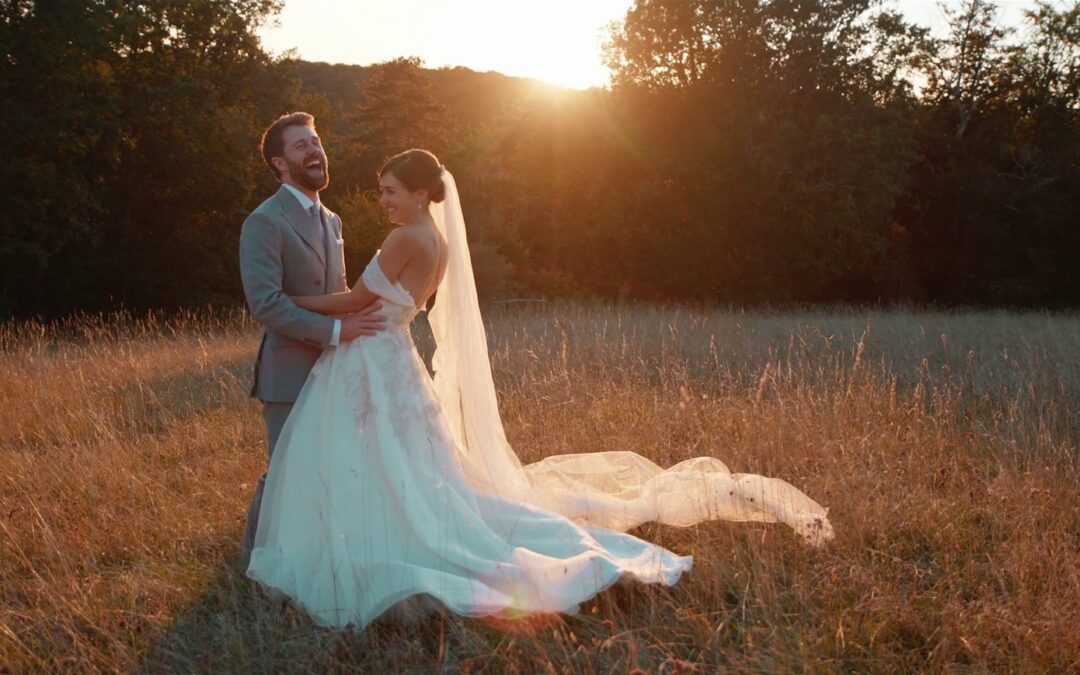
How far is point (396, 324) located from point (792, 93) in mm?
19249

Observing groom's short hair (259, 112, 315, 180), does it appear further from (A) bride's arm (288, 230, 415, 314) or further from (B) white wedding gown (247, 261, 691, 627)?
(B) white wedding gown (247, 261, 691, 627)


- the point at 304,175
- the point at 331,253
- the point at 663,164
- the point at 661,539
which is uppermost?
the point at 663,164

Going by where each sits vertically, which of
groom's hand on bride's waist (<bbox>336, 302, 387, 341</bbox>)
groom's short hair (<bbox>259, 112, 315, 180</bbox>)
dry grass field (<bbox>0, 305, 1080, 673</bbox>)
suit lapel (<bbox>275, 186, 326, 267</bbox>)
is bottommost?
dry grass field (<bbox>0, 305, 1080, 673</bbox>)

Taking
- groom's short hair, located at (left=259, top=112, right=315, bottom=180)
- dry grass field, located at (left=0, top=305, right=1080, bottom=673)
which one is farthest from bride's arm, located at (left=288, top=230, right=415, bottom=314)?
dry grass field, located at (left=0, top=305, right=1080, bottom=673)

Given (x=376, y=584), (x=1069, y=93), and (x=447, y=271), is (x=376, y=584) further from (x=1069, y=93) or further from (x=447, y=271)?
(x=1069, y=93)

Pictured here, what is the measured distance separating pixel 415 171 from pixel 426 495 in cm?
150

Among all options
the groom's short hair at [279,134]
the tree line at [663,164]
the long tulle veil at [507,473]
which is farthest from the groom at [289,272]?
the tree line at [663,164]

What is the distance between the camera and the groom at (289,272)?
4.38 m

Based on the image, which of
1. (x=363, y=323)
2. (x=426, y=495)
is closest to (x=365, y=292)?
(x=363, y=323)

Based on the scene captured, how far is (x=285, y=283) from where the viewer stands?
15.0ft

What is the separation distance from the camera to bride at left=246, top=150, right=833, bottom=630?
13.0 ft

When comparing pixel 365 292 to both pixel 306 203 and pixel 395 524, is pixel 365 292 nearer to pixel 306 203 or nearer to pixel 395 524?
pixel 306 203

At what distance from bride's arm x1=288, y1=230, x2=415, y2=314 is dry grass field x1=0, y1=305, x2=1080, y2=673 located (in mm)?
1328

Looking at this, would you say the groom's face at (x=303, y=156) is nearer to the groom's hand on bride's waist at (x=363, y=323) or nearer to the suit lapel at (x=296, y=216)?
the suit lapel at (x=296, y=216)
